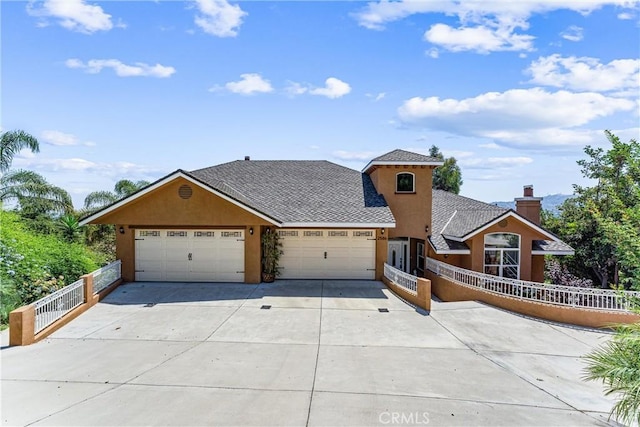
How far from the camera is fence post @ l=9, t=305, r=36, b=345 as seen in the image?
8867 mm

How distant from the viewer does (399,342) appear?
→ 952cm

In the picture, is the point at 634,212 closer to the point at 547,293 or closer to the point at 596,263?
the point at 547,293

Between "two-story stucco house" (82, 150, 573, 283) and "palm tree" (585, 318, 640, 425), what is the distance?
434 inches

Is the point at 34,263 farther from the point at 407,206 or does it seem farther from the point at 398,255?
the point at 398,255

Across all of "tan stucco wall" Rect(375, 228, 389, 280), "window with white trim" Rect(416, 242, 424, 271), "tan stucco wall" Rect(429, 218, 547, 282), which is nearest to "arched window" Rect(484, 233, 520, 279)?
"tan stucco wall" Rect(429, 218, 547, 282)

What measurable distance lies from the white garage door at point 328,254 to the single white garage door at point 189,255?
89.8 inches

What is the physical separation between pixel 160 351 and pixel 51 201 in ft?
58.3

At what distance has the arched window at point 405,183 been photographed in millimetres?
18359

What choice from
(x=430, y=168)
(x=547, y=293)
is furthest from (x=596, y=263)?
(x=430, y=168)

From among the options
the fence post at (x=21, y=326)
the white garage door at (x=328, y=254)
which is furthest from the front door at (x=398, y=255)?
the fence post at (x=21, y=326)

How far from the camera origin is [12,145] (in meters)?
19.4
